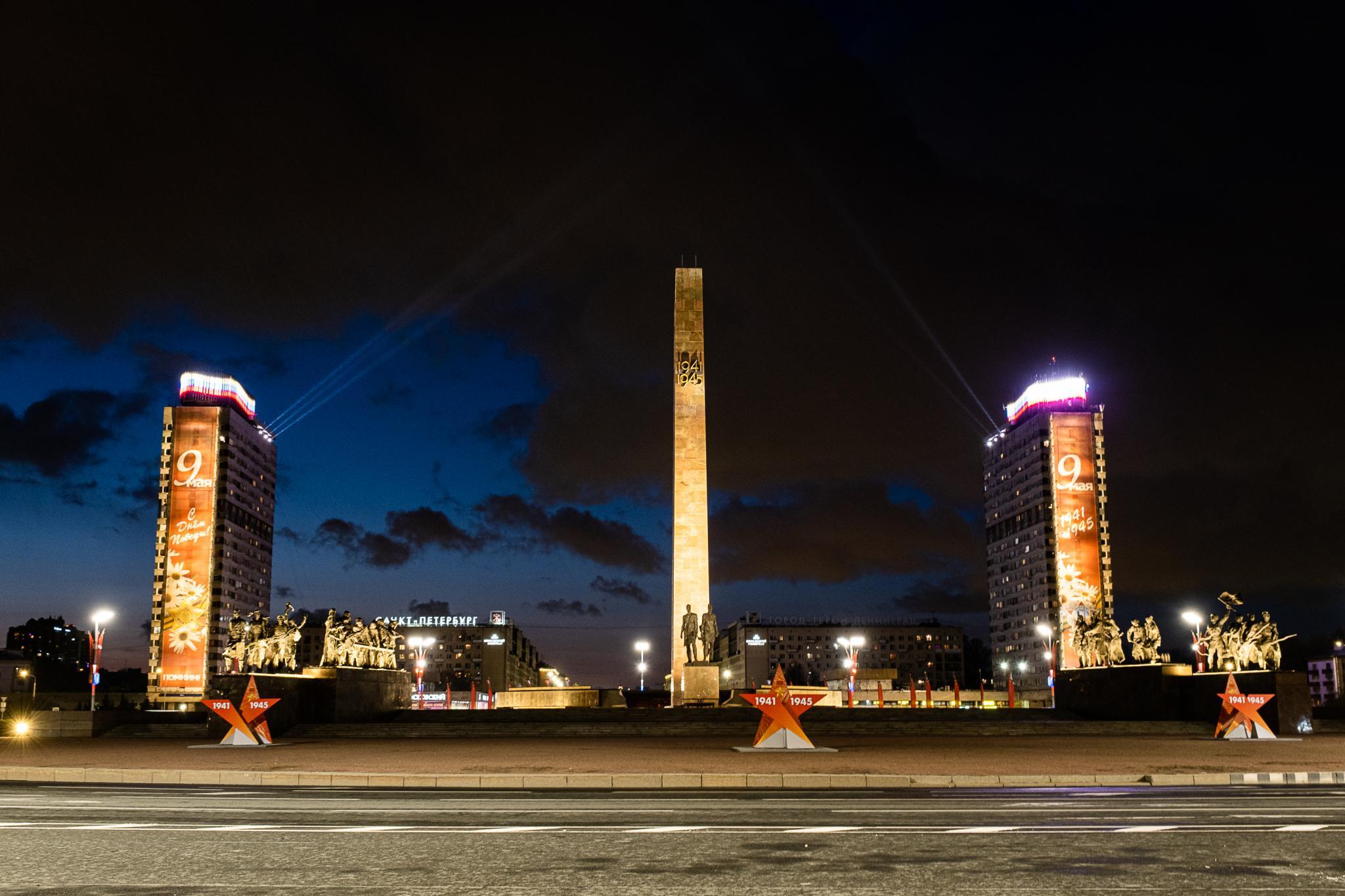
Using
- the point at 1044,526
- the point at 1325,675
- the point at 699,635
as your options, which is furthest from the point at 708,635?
the point at 1325,675

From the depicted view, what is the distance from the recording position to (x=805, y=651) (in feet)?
655

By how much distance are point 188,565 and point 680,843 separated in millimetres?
136499

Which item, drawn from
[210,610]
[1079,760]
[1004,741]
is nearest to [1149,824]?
[1079,760]

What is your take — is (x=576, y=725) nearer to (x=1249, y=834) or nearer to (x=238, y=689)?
(x=238, y=689)

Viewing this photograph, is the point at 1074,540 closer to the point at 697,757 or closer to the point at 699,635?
the point at 699,635

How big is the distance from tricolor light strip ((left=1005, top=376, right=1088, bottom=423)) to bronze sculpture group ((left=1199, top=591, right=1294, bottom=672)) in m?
115

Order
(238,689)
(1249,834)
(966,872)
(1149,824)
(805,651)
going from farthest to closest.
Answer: (805,651) < (238,689) < (1149,824) < (1249,834) < (966,872)

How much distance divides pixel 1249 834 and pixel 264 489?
557 feet

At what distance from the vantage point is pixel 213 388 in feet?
479

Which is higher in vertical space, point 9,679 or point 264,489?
point 264,489

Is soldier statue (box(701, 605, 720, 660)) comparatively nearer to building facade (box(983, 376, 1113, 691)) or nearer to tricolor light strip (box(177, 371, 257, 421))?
building facade (box(983, 376, 1113, 691))

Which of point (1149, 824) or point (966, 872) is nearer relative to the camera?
point (966, 872)

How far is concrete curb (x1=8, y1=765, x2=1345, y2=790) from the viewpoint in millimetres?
16438

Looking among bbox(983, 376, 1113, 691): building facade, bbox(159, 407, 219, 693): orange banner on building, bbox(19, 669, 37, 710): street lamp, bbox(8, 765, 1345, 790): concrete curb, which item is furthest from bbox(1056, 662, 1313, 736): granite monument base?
bbox(159, 407, 219, 693): orange banner on building
